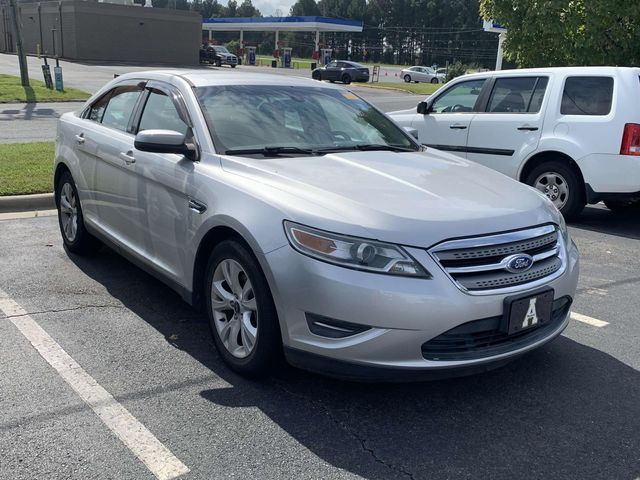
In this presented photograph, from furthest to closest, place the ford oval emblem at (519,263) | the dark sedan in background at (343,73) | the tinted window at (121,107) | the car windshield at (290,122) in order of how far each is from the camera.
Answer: the dark sedan in background at (343,73), the tinted window at (121,107), the car windshield at (290,122), the ford oval emblem at (519,263)

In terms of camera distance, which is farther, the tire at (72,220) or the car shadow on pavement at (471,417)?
the tire at (72,220)

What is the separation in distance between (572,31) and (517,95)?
5.21m

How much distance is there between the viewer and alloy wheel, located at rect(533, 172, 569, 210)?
7922mm

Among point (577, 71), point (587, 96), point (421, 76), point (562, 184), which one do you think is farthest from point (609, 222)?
point (421, 76)

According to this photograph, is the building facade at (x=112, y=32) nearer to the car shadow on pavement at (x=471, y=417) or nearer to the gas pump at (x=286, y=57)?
the gas pump at (x=286, y=57)

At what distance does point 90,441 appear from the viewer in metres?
3.07

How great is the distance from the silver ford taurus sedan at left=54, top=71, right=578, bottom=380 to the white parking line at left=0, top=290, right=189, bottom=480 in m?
0.68

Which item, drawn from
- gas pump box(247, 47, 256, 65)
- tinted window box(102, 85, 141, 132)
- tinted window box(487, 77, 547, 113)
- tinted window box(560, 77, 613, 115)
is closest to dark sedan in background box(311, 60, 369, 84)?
gas pump box(247, 47, 256, 65)

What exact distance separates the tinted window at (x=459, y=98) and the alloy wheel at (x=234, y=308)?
607 cm

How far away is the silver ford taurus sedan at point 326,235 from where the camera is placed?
10.2 feet

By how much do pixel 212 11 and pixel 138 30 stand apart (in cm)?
11423

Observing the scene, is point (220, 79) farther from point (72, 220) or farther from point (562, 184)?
point (562, 184)

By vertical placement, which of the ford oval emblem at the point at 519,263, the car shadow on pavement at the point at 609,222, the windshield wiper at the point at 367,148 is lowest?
the car shadow on pavement at the point at 609,222

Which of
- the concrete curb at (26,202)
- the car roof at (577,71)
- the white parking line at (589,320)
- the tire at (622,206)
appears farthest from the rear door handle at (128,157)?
the tire at (622,206)
